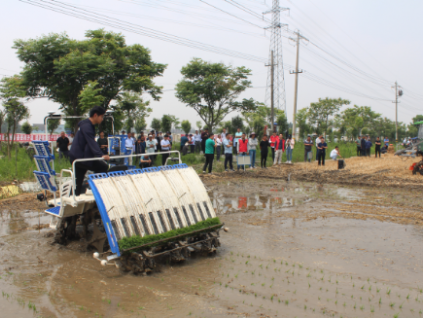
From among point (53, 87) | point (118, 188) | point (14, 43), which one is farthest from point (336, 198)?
point (14, 43)

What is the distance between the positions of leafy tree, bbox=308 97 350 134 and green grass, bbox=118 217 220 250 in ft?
171

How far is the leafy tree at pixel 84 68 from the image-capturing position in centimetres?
1875

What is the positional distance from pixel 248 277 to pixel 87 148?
345cm

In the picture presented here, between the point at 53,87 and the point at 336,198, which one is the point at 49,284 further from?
the point at 53,87

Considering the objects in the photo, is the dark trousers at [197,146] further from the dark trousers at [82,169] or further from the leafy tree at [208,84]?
the dark trousers at [82,169]

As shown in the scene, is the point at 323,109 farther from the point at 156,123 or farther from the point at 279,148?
the point at 279,148

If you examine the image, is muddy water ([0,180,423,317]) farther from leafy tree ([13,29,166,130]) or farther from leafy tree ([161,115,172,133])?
leafy tree ([161,115,172,133])

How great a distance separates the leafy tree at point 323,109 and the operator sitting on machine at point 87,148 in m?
52.5

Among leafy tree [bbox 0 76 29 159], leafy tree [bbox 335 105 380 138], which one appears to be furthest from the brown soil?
leafy tree [bbox 335 105 380 138]

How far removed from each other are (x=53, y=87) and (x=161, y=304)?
18.3 meters

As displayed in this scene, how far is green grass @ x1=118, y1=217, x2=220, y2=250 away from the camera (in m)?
5.03

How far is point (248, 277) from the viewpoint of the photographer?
5152 millimetres

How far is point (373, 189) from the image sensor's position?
13758mm

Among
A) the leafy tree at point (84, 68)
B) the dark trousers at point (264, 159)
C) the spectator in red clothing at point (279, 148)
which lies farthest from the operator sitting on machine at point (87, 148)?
the spectator in red clothing at point (279, 148)
